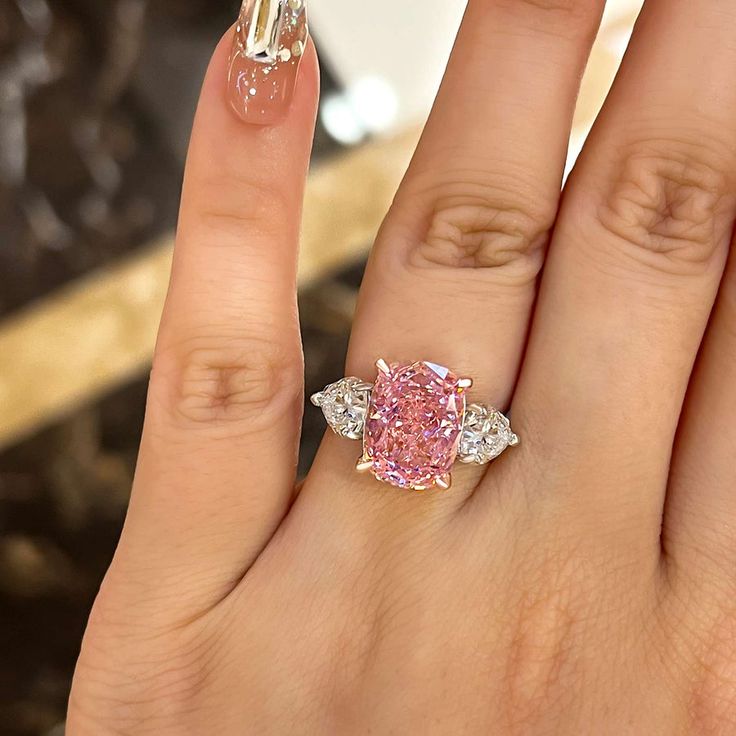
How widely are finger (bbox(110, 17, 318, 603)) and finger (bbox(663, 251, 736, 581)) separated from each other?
1.11 ft

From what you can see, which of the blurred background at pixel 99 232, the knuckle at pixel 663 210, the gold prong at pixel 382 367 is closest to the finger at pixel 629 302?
the knuckle at pixel 663 210

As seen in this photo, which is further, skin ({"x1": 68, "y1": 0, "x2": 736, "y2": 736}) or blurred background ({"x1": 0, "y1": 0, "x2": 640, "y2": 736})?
blurred background ({"x1": 0, "y1": 0, "x2": 640, "y2": 736})

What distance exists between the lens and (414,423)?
0.64 m

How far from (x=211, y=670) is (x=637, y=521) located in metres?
0.39

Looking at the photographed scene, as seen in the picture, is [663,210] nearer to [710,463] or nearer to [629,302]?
[629,302]

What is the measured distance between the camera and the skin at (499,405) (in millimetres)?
658

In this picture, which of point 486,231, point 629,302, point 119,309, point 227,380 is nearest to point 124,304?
point 119,309

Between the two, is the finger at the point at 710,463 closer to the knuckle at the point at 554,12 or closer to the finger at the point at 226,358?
the knuckle at the point at 554,12

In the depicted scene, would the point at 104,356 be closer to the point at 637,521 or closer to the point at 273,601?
A: the point at 273,601

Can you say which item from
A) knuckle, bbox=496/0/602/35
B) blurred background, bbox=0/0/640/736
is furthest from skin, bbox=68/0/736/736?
blurred background, bbox=0/0/640/736

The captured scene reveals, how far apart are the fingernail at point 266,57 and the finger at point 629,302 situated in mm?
258

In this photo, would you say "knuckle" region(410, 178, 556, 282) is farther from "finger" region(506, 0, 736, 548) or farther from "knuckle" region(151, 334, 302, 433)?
"knuckle" region(151, 334, 302, 433)

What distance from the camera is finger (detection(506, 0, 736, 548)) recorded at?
2.16 feet

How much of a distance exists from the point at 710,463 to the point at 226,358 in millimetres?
418
